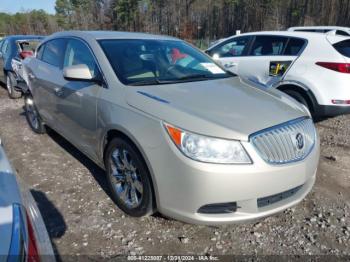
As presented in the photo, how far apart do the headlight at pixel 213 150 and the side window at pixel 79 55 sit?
145 cm

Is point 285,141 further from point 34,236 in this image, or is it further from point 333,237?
point 34,236

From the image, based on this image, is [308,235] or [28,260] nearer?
[28,260]

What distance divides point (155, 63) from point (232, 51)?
134 inches

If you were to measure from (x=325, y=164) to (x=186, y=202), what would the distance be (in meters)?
2.54

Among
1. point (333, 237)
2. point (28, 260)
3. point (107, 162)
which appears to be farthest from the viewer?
point (107, 162)

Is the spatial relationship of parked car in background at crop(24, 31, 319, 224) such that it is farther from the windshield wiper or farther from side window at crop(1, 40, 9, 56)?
side window at crop(1, 40, 9, 56)

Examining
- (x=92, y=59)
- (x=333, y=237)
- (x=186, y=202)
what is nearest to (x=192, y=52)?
(x=92, y=59)

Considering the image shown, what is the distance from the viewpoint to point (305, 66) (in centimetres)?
507

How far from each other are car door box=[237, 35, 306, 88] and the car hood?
2275 millimetres

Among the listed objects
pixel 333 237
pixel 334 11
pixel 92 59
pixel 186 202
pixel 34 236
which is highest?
pixel 334 11

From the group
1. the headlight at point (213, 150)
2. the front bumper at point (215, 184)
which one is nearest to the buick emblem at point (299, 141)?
the front bumper at point (215, 184)

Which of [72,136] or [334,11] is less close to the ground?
[334,11]

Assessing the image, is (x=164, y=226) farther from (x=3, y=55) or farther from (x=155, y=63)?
(x=3, y=55)

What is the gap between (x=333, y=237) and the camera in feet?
8.86
